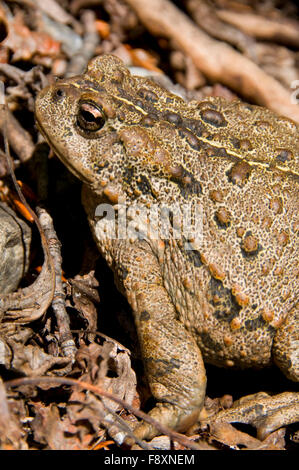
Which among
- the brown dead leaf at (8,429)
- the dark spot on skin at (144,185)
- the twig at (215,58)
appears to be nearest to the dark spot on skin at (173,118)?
the dark spot on skin at (144,185)

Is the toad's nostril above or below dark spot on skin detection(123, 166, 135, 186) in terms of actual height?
above

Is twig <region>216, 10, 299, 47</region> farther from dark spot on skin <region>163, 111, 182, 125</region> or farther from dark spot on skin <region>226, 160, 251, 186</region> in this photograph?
dark spot on skin <region>226, 160, 251, 186</region>

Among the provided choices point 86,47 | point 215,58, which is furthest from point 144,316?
point 215,58

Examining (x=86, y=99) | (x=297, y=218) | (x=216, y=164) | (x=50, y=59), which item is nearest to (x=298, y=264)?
(x=297, y=218)

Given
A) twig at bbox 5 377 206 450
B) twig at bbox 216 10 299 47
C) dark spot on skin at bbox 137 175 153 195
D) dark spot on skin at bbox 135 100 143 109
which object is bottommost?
twig at bbox 5 377 206 450

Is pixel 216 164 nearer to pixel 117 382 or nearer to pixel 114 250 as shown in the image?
pixel 114 250

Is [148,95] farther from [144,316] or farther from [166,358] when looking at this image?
[166,358]

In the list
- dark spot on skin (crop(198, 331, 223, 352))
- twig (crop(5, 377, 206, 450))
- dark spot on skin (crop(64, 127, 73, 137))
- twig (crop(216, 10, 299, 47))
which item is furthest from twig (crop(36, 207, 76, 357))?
twig (crop(216, 10, 299, 47))
